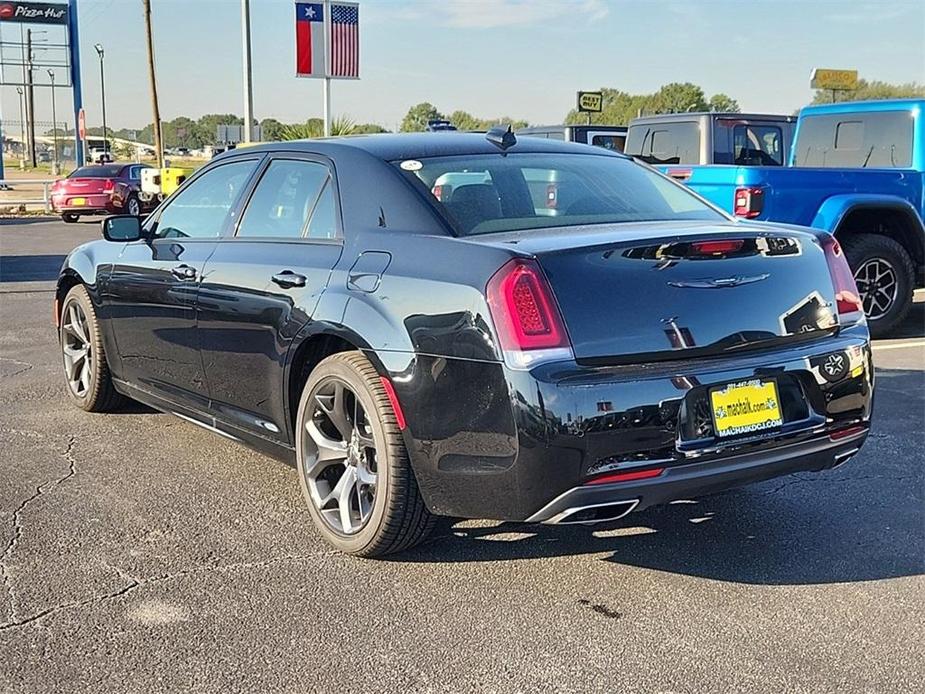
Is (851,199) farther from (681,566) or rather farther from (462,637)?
(462,637)

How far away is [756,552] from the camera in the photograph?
Answer: 149 inches

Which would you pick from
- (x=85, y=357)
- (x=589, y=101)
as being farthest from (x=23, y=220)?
(x=85, y=357)

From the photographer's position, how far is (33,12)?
40.6m

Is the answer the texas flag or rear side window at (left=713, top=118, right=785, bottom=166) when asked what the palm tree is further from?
rear side window at (left=713, top=118, right=785, bottom=166)

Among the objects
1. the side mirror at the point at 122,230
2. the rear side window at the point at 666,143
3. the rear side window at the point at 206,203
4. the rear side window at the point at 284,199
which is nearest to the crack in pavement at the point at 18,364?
the side mirror at the point at 122,230

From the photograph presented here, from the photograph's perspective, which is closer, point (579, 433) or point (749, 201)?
point (579, 433)

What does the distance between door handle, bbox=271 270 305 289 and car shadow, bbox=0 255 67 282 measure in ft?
30.8

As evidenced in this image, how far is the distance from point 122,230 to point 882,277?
6.27 m

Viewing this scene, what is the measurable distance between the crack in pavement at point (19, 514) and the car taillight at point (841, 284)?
10.1 ft

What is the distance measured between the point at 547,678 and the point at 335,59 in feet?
58.6

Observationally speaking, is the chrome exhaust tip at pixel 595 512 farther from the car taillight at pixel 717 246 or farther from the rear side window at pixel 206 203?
the rear side window at pixel 206 203

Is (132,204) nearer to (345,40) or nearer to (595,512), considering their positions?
(345,40)

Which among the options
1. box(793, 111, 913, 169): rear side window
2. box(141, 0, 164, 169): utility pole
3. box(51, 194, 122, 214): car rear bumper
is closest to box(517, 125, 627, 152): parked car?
box(793, 111, 913, 169): rear side window

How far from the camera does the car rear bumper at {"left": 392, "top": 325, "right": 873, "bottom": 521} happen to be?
306 cm
